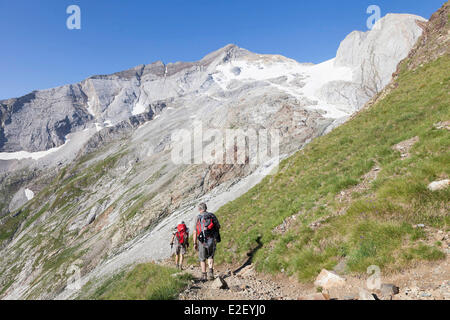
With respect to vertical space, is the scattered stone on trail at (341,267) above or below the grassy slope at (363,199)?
below

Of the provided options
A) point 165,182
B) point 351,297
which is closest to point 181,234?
point 351,297

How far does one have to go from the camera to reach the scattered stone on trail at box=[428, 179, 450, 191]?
8.17 metres

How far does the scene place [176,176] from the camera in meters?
65.5

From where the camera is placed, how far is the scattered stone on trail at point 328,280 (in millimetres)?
7255

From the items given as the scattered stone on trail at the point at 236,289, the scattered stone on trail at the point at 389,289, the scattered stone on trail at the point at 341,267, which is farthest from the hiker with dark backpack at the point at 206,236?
the scattered stone on trail at the point at 389,289

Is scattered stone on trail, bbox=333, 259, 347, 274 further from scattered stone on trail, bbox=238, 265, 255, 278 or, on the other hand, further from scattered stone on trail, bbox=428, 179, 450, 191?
scattered stone on trail, bbox=238, 265, 255, 278

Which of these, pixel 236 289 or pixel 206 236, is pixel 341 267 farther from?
pixel 206 236

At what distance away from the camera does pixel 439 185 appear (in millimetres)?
8273

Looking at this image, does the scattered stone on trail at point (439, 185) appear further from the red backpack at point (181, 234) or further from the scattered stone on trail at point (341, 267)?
the red backpack at point (181, 234)

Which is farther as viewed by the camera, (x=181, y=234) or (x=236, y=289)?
(x=181, y=234)

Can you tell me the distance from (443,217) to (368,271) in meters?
2.98

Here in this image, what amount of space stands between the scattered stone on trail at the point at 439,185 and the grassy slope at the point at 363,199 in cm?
A: 23

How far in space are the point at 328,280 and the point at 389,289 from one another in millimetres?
1892
